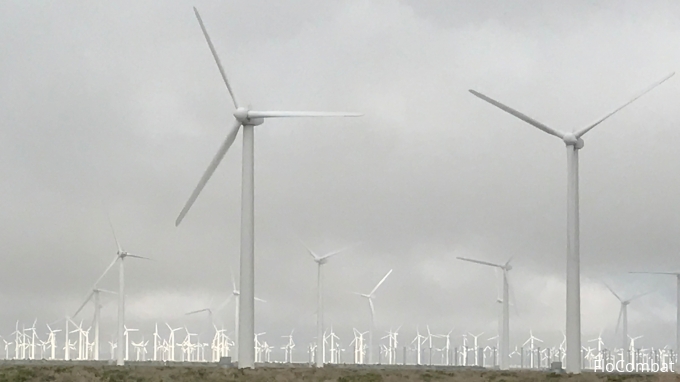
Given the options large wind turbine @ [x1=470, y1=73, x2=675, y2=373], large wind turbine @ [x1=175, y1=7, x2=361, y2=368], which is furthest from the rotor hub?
large wind turbine @ [x1=175, y1=7, x2=361, y2=368]

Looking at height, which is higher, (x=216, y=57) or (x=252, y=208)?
(x=216, y=57)

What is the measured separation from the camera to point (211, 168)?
66812 millimetres

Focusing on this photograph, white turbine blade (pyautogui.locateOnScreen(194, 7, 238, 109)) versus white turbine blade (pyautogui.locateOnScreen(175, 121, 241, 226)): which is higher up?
white turbine blade (pyautogui.locateOnScreen(194, 7, 238, 109))

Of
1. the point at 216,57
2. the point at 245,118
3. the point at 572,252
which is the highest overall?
the point at 216,57

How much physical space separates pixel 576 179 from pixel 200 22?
78.6ft

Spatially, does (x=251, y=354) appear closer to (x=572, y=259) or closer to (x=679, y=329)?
(x=572, y=259)

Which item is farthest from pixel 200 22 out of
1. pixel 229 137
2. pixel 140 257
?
pixel 140 257

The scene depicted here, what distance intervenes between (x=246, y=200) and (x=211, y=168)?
3734mm

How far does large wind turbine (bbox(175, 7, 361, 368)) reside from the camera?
61.6 m

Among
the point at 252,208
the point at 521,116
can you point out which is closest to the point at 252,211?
the point at 252,208

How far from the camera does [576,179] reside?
239ft

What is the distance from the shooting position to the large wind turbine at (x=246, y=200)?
61.6m

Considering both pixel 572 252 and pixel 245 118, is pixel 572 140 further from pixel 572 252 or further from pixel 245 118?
pixel 245 118

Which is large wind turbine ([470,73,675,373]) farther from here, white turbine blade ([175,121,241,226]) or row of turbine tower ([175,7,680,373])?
white turbine blade ([175,121,241,226])
